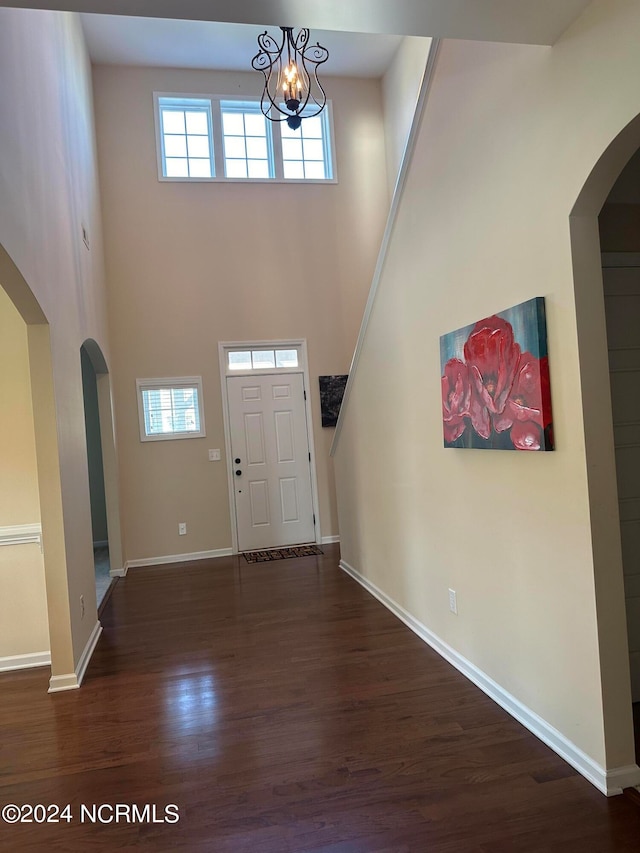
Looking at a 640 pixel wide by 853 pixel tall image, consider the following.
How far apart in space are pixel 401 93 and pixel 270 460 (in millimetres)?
4480

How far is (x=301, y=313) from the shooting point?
6590mm

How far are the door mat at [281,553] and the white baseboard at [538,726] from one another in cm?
244

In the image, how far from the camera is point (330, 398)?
21.7 ft

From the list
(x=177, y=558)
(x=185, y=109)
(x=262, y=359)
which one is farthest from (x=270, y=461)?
(x=185, y=109)

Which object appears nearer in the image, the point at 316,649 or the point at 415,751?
the point at 415,751

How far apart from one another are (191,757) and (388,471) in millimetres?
2152

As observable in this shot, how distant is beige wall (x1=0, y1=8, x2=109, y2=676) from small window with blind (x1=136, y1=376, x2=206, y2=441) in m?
1.75

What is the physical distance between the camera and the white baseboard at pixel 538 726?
1.95 meters

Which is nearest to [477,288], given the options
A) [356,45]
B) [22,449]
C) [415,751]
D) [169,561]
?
[415,751]

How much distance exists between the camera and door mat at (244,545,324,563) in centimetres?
596

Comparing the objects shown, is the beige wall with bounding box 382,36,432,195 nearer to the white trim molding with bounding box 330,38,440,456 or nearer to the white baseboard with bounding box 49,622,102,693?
the white trim molding with bounding box 330,38,440,456

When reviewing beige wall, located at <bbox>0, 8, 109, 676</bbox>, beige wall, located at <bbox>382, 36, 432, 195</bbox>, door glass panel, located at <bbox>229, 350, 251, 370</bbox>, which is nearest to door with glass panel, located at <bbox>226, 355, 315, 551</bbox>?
door glass panel, located at <bbox>229, 350, 251, 370</bbox>

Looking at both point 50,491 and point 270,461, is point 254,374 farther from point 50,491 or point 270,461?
point 50,491

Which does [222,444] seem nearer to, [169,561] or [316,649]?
[169,561]
